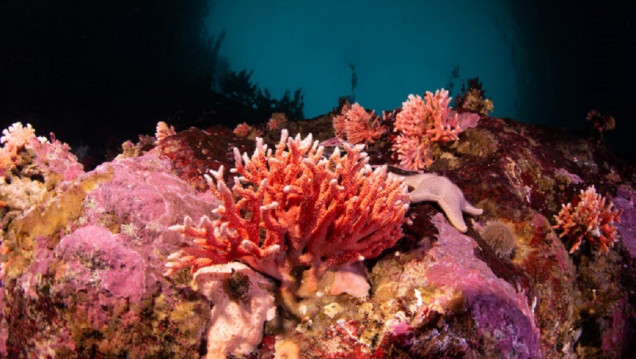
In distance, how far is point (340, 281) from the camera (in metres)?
2.18

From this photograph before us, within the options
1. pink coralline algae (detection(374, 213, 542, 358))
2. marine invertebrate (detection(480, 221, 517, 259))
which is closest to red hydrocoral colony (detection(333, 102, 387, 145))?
marine invertebrate (detection(480, 221, 517, 259))

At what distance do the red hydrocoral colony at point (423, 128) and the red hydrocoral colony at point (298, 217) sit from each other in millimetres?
2395

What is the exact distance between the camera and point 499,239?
2.99 meters

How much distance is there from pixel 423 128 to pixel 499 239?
207 centimetres

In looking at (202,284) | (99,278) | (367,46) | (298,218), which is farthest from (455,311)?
(367,46)

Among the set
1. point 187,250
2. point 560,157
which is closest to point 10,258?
point 187,250

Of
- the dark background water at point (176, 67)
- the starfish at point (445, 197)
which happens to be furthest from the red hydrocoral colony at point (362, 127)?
the dark background water at point (176, 67)

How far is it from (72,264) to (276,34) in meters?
138

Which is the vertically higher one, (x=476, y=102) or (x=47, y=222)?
(x=476, y=102)

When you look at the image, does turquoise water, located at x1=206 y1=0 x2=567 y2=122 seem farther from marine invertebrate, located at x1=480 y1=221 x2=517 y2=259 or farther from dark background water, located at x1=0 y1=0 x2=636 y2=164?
marine invertebrate, located at x1=480 y1=221 x2=517 y2=259

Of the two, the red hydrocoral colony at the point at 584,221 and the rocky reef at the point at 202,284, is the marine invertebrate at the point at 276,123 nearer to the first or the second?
the rocky reef at the point at 202,284

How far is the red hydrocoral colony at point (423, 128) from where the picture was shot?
14.5 ft

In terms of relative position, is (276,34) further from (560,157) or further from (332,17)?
(560,157)

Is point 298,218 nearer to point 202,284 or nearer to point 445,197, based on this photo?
point 202,284
